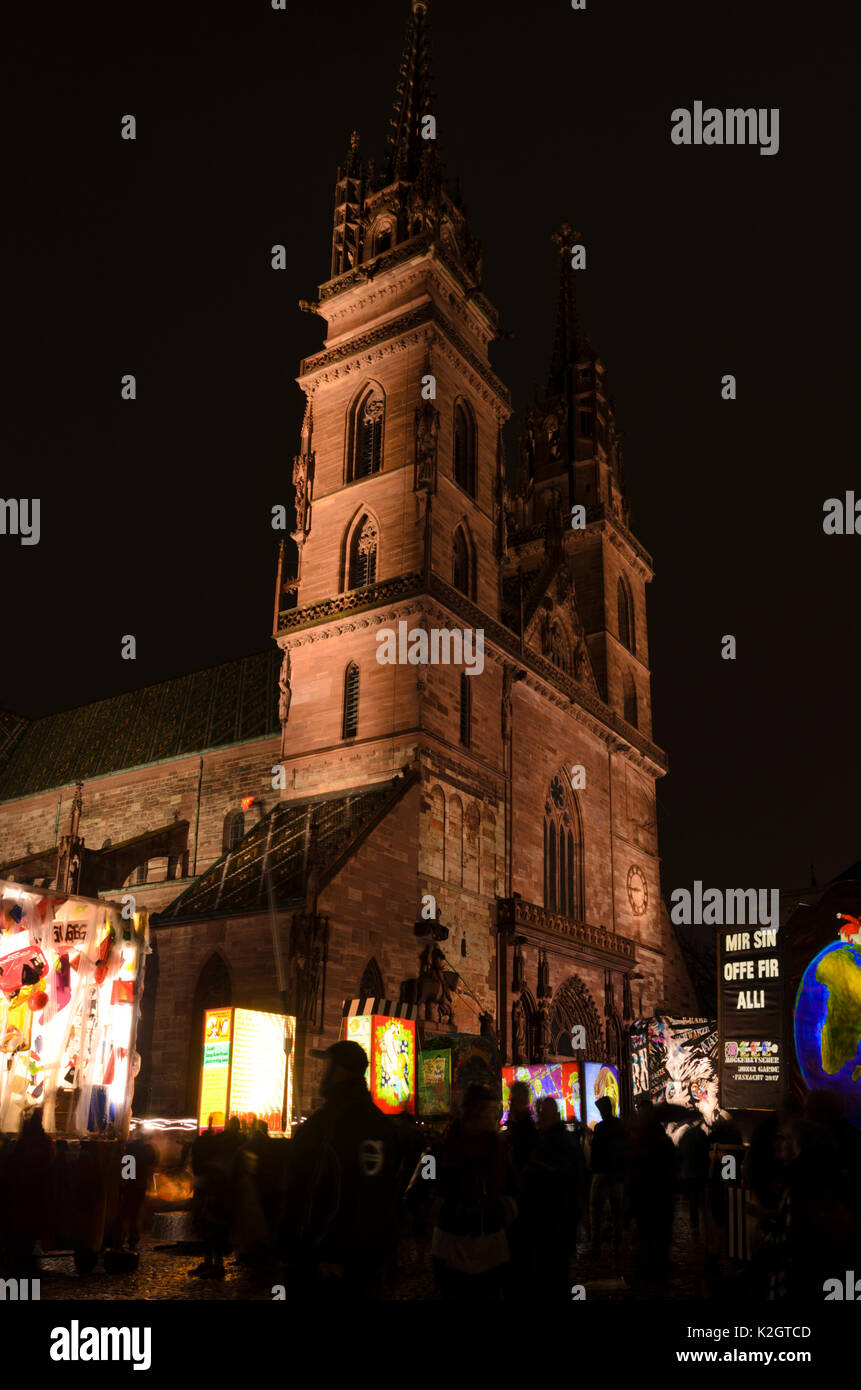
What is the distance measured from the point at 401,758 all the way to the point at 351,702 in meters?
2.98

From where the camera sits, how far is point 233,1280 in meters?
10.9

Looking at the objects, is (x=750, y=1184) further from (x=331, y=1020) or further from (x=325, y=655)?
(x=325, y=655)

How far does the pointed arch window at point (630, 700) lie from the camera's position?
42703 millimetres

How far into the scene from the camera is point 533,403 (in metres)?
49.8

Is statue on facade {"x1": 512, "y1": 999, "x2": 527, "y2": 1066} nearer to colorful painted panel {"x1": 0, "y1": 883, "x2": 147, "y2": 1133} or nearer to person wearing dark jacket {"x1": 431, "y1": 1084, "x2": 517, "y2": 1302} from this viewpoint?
colorful painted panel {"x1": 0, "y1": 883, "x2": 147, "y2": 1133}

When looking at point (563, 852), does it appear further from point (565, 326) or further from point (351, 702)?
point (565, 326)

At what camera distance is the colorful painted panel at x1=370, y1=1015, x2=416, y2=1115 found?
19156 mm

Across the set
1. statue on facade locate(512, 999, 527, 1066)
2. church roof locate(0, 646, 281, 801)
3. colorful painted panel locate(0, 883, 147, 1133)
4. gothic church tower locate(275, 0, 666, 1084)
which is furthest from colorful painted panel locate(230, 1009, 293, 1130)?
church roof locate(0, 646, 281, 801)

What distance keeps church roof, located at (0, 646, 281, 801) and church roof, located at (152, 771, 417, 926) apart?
7.59 m

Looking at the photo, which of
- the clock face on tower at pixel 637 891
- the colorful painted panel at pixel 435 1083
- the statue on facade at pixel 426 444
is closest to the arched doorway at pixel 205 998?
the colorful painted panel at pixel 435 1083

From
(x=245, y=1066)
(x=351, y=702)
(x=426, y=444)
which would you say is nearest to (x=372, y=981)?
(x=245, y=1066)

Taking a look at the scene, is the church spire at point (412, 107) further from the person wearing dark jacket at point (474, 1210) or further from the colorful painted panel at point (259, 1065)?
the person wearing dark jacket at point (474, 1210)
